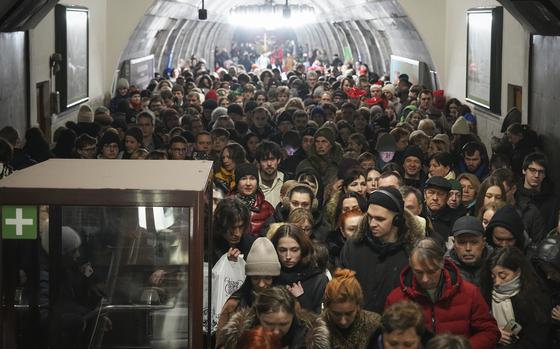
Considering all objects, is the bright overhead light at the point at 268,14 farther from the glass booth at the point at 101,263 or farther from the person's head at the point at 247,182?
the glass booth at the point at 101,263

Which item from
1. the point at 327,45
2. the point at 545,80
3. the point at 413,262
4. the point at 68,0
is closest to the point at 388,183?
the point at 413,262

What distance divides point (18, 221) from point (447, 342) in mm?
1900

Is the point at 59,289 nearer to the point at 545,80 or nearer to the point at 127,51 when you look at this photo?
the point at 545,80

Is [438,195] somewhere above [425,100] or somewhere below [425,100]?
below

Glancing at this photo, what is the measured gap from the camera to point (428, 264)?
19.5ft

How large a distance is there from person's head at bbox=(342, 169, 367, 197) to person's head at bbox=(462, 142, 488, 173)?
211 centimetres

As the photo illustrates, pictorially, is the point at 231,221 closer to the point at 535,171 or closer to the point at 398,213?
the point at 398,213

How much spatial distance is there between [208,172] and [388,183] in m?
3.76

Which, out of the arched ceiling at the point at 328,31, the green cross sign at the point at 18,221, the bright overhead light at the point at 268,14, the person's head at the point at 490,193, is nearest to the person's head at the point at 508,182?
the person's head at the point at 490,193

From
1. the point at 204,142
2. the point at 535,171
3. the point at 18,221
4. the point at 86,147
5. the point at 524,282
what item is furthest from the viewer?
the point at 204,142

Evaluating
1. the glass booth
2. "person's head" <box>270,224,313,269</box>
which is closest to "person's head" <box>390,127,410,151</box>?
"person's head" <box>270,224,313,269</box>

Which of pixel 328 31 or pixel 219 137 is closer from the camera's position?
pixel 219 137

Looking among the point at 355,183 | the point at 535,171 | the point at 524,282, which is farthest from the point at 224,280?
the point at 535,171

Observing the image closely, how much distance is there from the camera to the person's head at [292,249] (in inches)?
259
